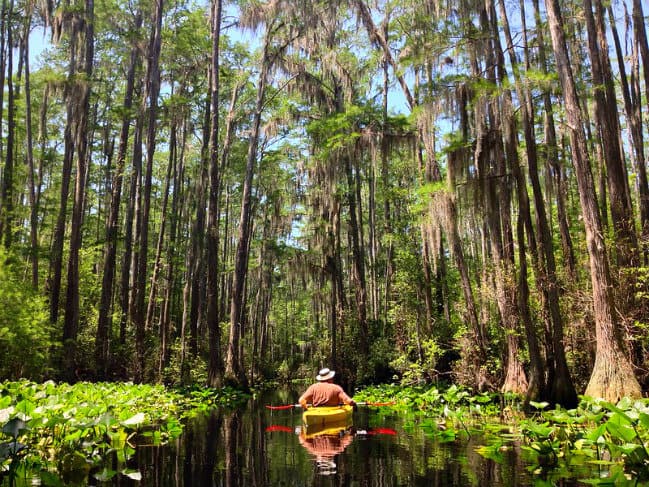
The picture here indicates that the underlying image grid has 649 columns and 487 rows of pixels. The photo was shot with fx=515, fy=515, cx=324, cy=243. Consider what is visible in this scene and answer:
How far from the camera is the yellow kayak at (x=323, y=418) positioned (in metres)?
8.12

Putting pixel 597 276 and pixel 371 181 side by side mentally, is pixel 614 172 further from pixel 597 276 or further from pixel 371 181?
pixel 371 181

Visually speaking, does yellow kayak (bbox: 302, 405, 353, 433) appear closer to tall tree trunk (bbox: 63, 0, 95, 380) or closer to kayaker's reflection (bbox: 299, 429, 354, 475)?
kayaker's reflection (bbox: 299, 429, 354, 475)

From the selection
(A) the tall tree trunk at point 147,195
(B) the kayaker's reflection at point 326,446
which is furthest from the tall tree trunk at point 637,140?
(A) the tall tree trunk at point 147,195

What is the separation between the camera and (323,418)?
819 cm

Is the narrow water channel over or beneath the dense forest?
beneath

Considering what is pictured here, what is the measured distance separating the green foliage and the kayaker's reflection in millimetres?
6498

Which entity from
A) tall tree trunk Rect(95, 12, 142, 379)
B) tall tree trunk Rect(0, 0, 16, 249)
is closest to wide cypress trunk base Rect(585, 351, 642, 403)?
tall tree trunk Rect(95, 12, 142, 379)

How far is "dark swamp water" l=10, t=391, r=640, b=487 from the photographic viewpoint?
4445 millimetres

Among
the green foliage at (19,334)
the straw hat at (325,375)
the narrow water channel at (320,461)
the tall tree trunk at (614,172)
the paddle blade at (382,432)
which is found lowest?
the paddle blade at (382,432)

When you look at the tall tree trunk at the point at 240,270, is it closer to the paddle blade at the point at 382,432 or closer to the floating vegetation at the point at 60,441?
the paddle blade at the point at 382,432

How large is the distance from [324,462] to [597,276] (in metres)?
5.39

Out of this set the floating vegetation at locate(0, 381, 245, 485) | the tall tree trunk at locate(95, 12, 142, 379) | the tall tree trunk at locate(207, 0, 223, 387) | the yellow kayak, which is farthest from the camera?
the tall tree trunk at locate(207, 0, 223, 387)

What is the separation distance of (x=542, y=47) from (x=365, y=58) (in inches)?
389

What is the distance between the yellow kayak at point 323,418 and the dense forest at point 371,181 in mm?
3806
